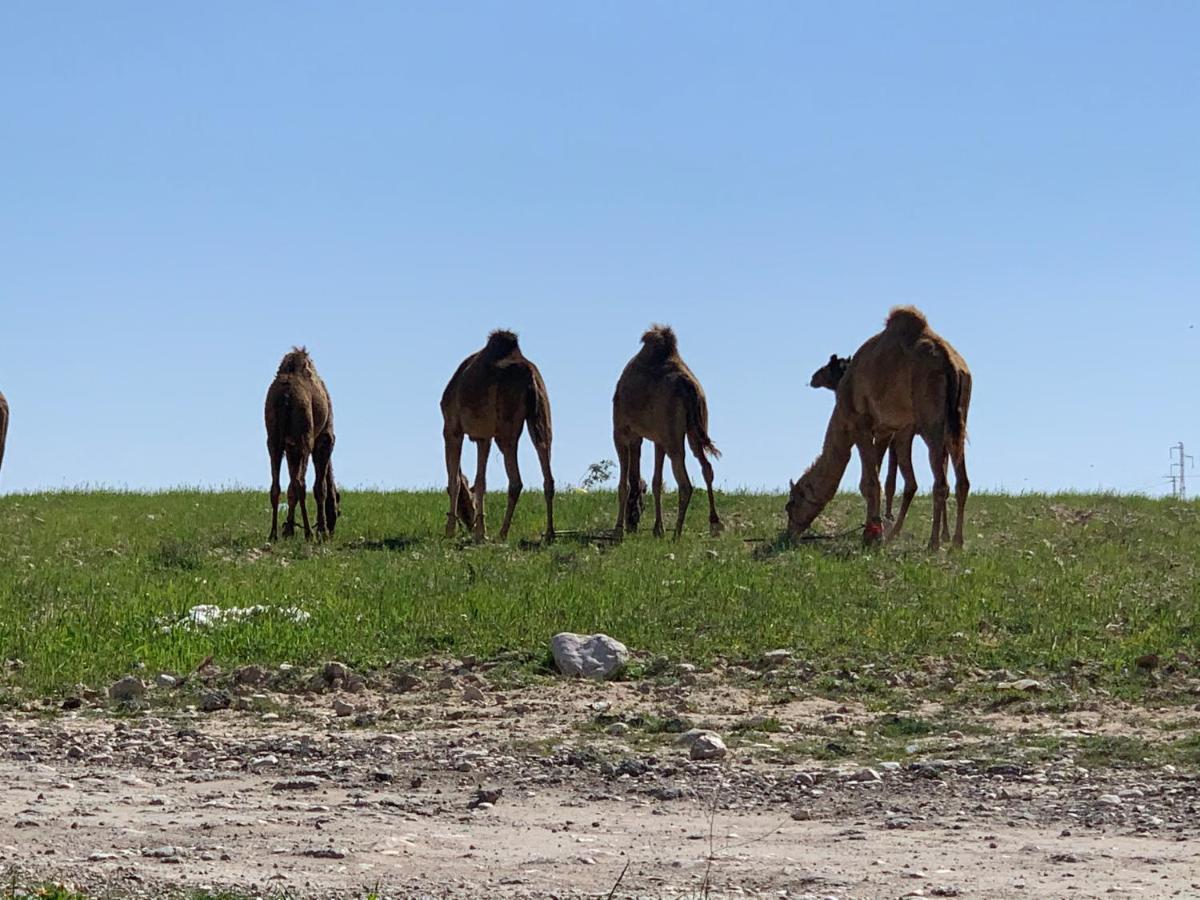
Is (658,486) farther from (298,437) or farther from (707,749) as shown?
(707,749)

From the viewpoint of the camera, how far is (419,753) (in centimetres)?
851

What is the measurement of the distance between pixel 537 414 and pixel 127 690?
35.1 ft

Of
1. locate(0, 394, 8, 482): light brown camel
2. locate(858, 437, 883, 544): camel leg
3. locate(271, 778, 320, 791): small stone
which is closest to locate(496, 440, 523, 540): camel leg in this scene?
locate(858, 437, 883, 544): camel leg

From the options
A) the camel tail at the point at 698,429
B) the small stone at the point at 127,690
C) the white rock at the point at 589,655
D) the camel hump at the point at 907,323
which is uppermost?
the camel hump at the point at 907,323

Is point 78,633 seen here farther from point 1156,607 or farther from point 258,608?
point 1156,607

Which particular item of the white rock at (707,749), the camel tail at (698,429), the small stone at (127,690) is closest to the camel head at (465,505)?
the camel tail at (698,429)

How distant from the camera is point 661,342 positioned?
2186 centimetres

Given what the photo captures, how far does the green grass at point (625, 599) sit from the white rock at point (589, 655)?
0.32 m

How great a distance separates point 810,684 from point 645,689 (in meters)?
1.02

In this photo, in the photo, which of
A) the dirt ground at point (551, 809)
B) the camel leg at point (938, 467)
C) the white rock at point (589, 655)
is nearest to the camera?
the dirt ground at point (551, 809)

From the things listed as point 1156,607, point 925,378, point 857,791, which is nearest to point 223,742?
point 857,791

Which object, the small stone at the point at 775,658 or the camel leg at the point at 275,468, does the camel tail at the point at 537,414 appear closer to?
the camel leg at the point at 275,468

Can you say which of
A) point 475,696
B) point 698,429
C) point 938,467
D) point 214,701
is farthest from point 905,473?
point 214,701

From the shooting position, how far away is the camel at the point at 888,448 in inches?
777
